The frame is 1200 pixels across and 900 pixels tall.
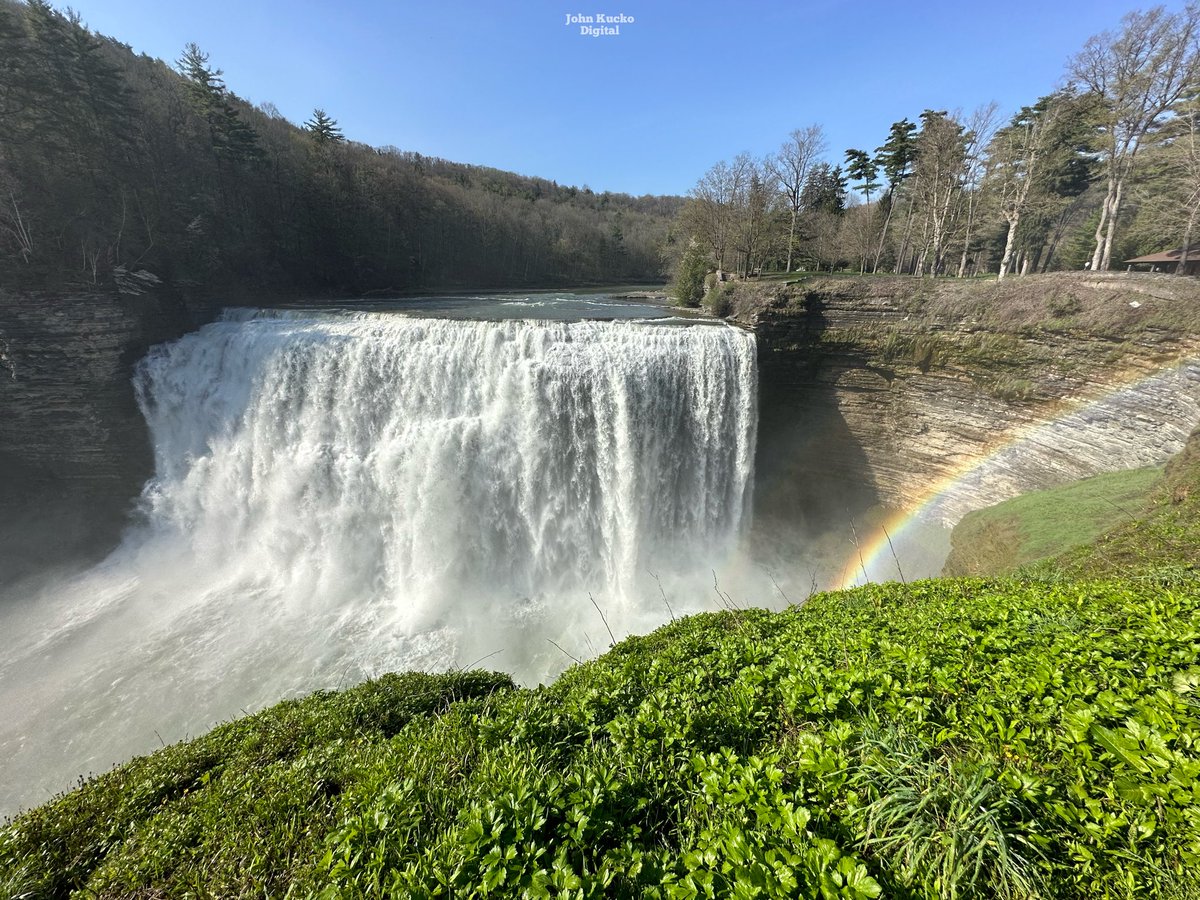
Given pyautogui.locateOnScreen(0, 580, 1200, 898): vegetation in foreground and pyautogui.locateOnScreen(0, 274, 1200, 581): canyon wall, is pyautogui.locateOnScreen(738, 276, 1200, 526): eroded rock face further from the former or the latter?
pyautogui.locateOnScreen(0, 580, 1200, 898): vegetation in foreground

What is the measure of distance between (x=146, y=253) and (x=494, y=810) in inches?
1186

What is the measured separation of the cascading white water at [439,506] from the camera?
13719 millimetres

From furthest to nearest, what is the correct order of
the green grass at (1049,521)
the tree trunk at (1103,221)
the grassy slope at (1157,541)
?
1. the tree trunk at (1103,221)
2. the green grass at (1049,521)
3. the grassy slope at (1157,541)

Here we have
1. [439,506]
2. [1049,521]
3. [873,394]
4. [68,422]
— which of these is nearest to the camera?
[1049,521]

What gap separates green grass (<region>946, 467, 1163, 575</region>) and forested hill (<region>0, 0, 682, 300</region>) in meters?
32.4

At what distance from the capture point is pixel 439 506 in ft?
49.4

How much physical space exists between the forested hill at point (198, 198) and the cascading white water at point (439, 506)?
1037 centimetres

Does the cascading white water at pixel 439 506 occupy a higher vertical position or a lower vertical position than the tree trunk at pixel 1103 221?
lower

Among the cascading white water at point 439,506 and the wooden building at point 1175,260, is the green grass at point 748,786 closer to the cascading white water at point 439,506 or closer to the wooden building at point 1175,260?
the cascading white water at point 439,506

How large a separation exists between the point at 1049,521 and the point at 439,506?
684 inches

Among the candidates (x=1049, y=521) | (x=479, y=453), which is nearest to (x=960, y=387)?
(x=1049, y=521)

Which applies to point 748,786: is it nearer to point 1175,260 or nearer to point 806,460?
point 806,460

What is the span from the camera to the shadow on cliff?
57.9ft

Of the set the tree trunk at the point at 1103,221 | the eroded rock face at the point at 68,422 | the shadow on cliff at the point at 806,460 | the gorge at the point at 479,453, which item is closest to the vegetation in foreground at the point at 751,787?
the gorge at the point at 479,453
